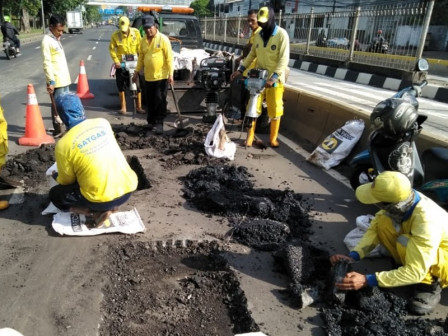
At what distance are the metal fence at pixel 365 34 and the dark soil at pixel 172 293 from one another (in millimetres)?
10066

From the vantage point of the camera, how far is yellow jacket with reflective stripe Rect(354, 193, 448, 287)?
2477 millimetres

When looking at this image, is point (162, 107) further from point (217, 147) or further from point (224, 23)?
point (224, 23)

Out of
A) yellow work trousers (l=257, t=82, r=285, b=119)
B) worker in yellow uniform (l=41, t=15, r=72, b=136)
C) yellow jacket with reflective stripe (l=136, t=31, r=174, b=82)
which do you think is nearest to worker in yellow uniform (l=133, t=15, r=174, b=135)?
yellow jacket with reflective stripe (l=136, t=31, r=174, b=82)

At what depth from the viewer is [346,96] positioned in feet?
33.4

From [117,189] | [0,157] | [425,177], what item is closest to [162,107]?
[0,157]

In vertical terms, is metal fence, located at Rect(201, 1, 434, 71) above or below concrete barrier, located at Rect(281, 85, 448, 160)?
above

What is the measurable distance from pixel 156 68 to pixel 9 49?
Answer: 14520mm

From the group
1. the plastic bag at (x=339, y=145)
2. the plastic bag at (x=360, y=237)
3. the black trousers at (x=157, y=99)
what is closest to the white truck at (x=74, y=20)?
the black trousers at (x=157, y=99)

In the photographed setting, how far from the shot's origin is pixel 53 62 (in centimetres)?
585

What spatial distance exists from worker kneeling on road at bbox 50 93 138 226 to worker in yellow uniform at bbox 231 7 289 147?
3098 millimetres

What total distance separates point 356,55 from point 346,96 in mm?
4609

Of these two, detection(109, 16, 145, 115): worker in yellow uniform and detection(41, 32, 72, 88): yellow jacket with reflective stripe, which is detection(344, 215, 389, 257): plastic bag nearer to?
detection(41, 32, 72, 88): yellow jacket with reflective stripe

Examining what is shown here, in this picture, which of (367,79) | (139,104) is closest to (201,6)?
Result: (367,79)

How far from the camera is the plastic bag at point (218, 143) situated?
18.0 feet
